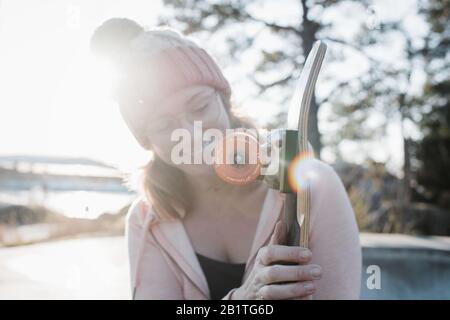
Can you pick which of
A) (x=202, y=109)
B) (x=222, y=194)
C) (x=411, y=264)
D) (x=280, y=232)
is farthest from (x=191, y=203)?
(x=411, y=264)

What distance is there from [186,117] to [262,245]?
13.0 inches

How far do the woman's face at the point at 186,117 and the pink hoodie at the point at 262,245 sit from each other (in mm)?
208

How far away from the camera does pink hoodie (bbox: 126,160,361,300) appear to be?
99cm

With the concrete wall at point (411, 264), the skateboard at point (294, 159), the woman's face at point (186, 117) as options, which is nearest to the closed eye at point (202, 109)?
the woman's face at point (186, 117)

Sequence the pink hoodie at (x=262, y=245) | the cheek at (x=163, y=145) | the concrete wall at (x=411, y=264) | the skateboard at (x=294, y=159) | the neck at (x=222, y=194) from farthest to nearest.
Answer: the concrete wall at (x=411, y=264) → the neck at (x=222, y=194) → the cheek at (x=163, y=145) → the pink hoodie at (x=262, y=245) → the skateboard at (x=294, y=159)

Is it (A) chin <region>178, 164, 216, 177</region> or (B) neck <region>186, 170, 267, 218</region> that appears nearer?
(A) chin <region>178, 164, 216, 177</region>

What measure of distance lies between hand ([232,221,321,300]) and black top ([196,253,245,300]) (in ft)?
1.90

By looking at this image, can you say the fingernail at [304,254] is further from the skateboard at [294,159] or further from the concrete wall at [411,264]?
the concrete wall at [411,264]

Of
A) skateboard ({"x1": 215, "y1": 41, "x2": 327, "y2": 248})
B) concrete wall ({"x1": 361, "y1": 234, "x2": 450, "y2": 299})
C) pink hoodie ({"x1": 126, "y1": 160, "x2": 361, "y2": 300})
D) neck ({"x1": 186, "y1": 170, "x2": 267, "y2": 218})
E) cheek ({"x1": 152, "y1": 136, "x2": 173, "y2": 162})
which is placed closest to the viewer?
skateboard ({"x1": 215, "y1": 41, "x2": 327, "y2": 248})

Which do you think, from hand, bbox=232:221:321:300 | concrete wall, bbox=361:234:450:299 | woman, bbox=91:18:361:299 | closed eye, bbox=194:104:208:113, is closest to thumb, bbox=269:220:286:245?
hand, bbox=232:221:321:300

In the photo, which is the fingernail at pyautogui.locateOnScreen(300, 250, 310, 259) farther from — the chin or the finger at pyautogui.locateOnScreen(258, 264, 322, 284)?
the chin

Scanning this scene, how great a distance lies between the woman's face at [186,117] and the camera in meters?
1.05

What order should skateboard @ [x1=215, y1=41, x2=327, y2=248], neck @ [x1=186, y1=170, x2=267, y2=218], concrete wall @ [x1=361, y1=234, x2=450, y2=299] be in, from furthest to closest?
concrete wall @ [x1=361, y1=234, x2=450, y2=299] < neck @ [x1=186, y1=170, x2=267, y2=218] < skateboard @ [x1=215, y1=41, x2=327, y2=248]
